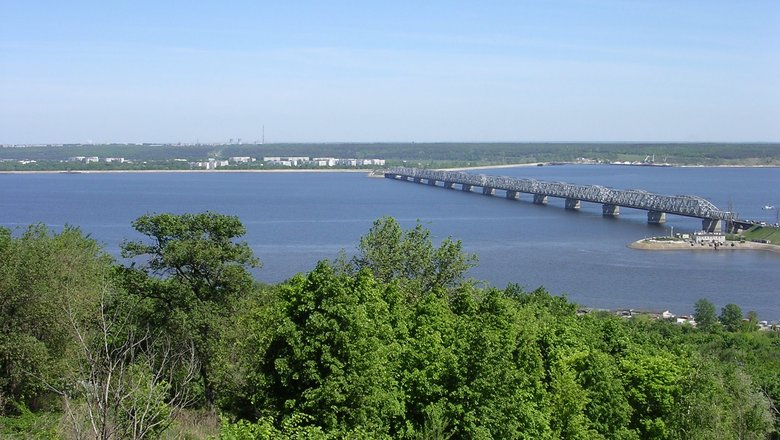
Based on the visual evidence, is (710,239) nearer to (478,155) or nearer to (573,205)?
(573,205)

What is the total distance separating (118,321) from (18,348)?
1.30 meters

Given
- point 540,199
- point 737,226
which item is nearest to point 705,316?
point 737,226

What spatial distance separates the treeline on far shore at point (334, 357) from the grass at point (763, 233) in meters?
31.8

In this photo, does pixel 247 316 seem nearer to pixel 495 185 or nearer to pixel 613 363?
pixel 613 363

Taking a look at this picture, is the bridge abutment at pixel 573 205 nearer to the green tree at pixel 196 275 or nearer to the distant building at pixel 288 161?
the green tree at pixel 196 275

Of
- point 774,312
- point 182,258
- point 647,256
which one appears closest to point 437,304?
point 182,258

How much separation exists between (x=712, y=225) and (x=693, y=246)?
20.5ft

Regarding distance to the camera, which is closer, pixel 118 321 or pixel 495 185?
pixel 118 321

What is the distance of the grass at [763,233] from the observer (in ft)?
139

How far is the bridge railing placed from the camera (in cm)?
4879

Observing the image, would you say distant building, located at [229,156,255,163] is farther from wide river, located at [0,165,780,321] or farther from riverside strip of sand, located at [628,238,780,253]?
riverside strip of sand, located at [628,238,780,253]

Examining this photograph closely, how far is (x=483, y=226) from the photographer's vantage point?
1800 inches

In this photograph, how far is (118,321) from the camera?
10758 millimetres

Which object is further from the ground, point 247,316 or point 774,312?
point 247,316
